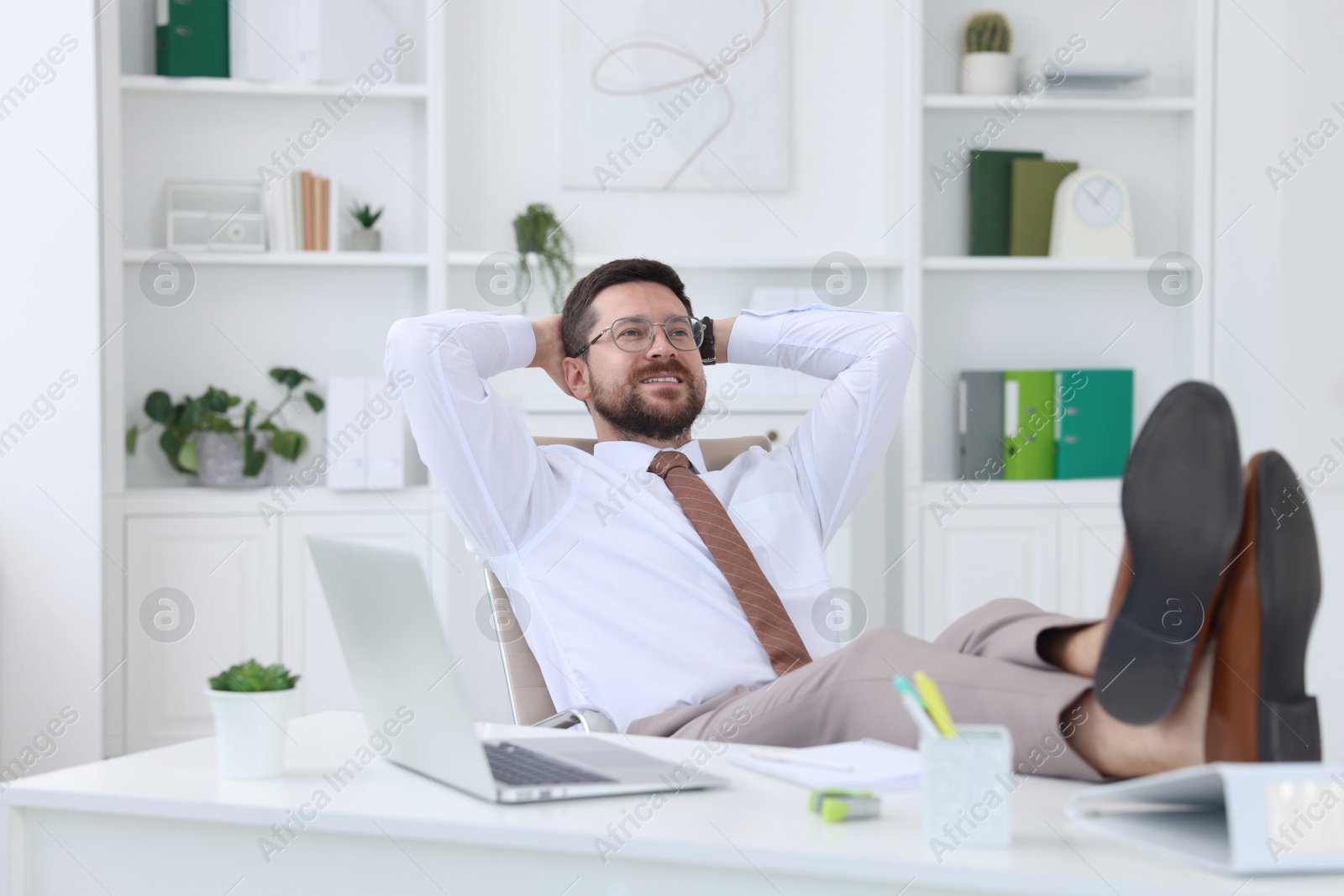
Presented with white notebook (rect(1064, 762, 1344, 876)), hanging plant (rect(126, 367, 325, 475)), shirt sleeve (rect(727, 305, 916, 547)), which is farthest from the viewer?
hanging plant (rect(126, 367, 325, 475))

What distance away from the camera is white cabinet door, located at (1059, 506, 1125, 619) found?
355 centimetres

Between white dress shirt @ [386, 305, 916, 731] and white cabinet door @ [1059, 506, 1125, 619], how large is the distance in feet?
5.48

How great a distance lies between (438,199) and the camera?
3400 mm

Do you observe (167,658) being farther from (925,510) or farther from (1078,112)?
(1078,112)

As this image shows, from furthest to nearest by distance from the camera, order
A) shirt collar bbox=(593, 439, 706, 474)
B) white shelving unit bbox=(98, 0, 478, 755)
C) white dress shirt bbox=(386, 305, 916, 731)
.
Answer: white shelving unit bbox=(98, 0, 478, 755)
shirt collar bbox=(593, 439, 706, 474)
white dress shirt bbox=(386, 305, 916, 731)

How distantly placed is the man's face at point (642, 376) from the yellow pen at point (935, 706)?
3.85 ft

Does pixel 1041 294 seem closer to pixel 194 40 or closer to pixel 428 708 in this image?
pixel 194 40

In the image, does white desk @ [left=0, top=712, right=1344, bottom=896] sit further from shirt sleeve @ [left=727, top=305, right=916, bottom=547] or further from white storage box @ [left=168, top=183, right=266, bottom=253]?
white storage box @ [left=168, top=183, right=266, bottom=253]

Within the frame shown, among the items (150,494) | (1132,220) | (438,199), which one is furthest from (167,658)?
(1132,220)

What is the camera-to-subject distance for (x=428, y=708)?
1009 mm

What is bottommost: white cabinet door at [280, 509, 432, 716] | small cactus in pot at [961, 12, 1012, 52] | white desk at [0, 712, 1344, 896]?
white cabinet door at [280, 509, 432, 716]

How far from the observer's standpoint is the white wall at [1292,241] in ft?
11.1

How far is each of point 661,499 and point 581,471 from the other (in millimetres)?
138

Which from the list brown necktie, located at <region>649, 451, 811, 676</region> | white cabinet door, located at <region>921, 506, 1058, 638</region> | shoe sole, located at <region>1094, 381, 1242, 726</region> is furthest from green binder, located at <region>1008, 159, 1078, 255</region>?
shoe sole, located at <region>1094, 381, 1242, 726</region>
